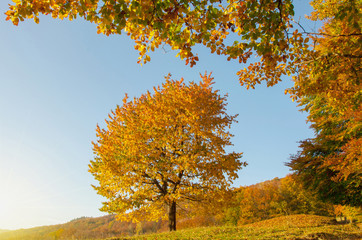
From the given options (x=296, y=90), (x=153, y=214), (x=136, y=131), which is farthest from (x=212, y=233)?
(x=296, y=90)

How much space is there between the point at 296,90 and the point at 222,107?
18.6 feet

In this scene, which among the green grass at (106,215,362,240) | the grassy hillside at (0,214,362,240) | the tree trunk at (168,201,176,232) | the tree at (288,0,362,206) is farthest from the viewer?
the tree trunk at (168,201,176,232)

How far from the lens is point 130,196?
1077 centimetres

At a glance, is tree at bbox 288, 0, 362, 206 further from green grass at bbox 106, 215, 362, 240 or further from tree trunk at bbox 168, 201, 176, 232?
tree trunk at bbox 168, 201, 176, 232

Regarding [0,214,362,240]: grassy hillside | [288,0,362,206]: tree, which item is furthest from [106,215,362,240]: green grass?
[288,0,362,206]: tree

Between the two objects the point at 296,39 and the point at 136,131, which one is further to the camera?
the point at 136,131

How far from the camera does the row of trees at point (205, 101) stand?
3.51m

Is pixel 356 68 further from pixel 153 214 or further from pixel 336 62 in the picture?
pixel 153 214

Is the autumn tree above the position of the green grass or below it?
above

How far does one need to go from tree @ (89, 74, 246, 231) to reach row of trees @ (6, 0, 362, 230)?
55 millimetres

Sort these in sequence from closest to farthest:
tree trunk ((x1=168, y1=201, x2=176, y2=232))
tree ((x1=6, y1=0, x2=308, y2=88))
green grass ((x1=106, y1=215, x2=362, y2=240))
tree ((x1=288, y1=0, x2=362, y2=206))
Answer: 1. tree ((x1=6, y1=0, x2=308, y2=88))
2. tree ((x1=288, y1=0, x2=362, y2=206))
3. green grass ((x1=106, y1=215, x2=362, y2=240))
4. tree trunk ((x1=168, y1=201, x2=176, y2=232))

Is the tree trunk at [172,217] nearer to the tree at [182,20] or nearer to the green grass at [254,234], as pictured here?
the green grass at [254,234]

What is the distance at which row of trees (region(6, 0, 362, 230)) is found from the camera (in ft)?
11.5

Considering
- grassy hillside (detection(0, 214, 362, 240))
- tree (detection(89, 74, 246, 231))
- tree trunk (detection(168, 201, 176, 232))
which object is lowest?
grassy hillside (detection(0, 214, 362, 240))
